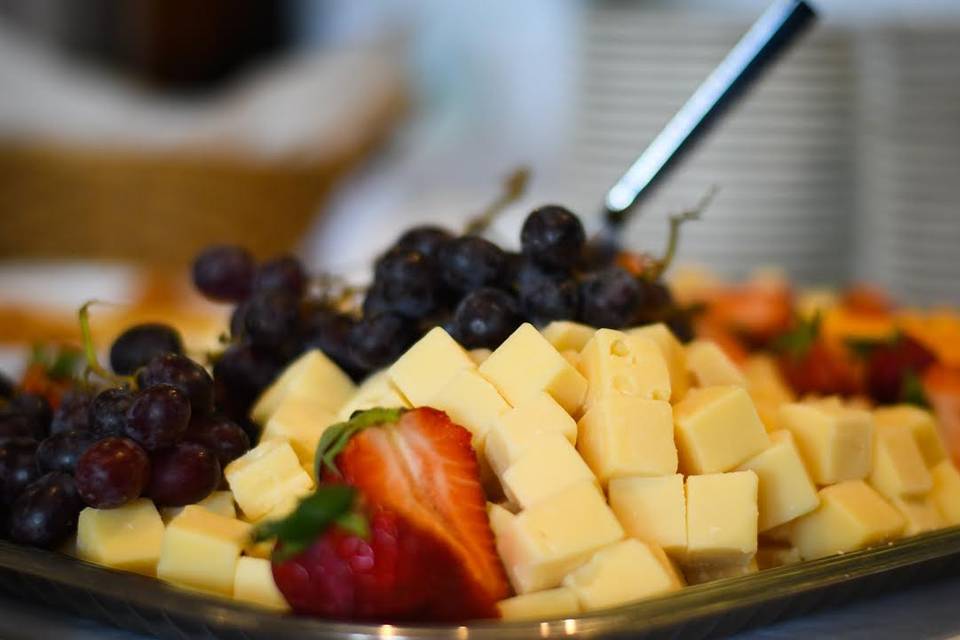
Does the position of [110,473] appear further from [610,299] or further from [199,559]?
[610,299]

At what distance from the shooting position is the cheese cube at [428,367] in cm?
68

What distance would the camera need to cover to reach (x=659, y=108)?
6.33 ft

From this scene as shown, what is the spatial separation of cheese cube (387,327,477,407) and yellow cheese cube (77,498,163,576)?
17 centimetres

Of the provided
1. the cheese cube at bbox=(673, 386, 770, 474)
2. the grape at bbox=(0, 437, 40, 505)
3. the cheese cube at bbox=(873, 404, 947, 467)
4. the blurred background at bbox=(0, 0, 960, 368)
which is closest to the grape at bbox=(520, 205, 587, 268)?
the cheese cube at bbox=(673, 386, 770, 474)

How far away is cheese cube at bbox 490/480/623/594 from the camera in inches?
22.3

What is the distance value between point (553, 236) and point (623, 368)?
0.13 meters

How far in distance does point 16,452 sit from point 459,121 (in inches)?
126

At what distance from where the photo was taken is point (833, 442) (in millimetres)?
691

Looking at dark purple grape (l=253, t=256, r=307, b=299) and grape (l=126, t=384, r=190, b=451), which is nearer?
grape (l=126, t=384, r=190, b=451)

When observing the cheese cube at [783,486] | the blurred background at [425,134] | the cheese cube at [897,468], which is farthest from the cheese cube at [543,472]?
the blurred background at [425,134]

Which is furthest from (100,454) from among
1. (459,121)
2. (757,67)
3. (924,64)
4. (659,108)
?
(459,121)

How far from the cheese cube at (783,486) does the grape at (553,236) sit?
7.9 inches

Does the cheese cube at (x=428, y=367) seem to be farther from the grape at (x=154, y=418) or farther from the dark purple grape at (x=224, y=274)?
the dark purple grape at (x=224, y=274)

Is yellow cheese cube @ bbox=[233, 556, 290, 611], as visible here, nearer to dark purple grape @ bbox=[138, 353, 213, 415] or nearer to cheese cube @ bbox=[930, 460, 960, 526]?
dark purple grape @ bbox=[138, 353, 213, 415]
